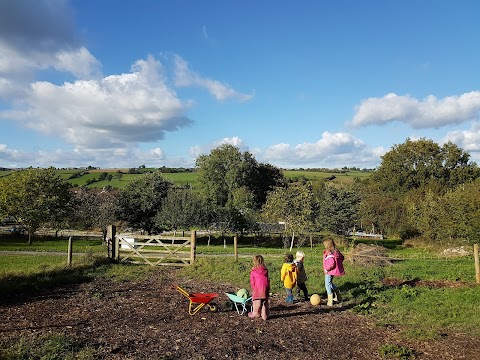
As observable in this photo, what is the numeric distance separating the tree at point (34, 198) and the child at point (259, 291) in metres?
38.5

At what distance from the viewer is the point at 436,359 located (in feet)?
22.8

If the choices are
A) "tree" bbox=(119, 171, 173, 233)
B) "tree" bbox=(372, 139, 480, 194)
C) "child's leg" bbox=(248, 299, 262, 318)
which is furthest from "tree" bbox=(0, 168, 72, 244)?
"tree" bbox=(372, 139, 480, 194)

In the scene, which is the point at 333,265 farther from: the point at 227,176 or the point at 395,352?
the point at 227,176

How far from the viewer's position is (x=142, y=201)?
47688 mm

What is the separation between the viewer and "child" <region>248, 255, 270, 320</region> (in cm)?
941

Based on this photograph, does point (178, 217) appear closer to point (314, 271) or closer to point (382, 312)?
point (314, 271)

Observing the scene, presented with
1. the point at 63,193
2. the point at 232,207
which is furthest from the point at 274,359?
the point at 63,193

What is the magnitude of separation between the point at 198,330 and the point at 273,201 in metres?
26.9

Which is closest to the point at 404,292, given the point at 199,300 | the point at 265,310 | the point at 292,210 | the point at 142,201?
the point at 265,310

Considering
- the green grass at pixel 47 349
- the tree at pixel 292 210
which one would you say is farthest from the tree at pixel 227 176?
the green grass at pixel 47 349

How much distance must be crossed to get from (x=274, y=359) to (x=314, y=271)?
Answer: 938 centimetres

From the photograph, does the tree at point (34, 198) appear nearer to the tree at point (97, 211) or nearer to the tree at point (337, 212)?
the tree at point (97, 211)

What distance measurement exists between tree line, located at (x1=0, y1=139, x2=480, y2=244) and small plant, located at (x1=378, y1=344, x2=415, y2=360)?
975 inches

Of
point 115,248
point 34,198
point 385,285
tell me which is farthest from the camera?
point 34,198
